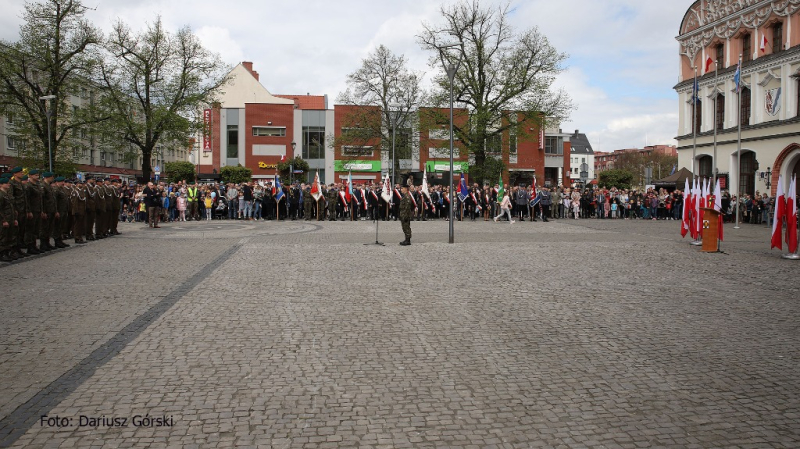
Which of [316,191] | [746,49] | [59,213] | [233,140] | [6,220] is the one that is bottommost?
[6,220]

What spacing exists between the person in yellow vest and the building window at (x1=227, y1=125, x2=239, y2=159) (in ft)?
117

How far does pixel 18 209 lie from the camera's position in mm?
14750

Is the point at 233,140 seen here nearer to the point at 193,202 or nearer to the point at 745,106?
the point at 193,202

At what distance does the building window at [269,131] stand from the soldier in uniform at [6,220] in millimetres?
53222

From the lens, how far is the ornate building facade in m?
37.5

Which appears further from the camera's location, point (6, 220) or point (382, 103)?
point (382, 103)

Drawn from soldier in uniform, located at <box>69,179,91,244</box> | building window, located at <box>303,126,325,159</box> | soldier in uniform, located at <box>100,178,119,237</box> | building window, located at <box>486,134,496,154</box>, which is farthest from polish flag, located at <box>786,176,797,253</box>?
building window, located at <box>303,126,325,159</box>

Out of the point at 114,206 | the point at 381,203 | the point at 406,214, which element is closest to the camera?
the point at 406,214

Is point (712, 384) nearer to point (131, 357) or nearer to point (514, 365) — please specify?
point (514, 365)

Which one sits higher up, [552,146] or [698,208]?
[552,146]

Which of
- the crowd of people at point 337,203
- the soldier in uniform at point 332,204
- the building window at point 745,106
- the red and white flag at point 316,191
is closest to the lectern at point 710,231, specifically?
the crowd of people at point 337,203

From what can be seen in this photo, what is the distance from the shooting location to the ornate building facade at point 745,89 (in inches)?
1478

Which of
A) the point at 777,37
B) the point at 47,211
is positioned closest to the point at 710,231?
the point at 47,211

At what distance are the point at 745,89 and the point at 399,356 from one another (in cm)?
4351
